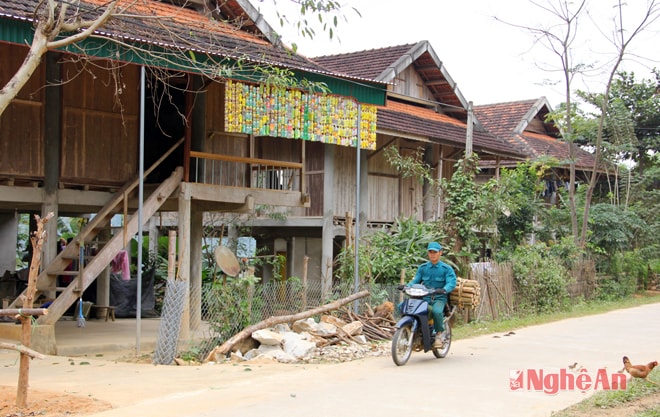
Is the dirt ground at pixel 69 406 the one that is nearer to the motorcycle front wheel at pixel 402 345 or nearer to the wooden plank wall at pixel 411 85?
the motorcycle front wheel at pixel 402 345

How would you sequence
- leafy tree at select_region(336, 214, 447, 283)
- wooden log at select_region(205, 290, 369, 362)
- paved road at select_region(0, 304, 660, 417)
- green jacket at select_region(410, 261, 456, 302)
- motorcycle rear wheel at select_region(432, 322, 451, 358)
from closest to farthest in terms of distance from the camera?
paved road at select_region(0, 304, 660, 417) < green jacket at select_region(410, 261, 456, 302) < motorcycle rear wheel at select_region(432, 322, 451, 358) < wooden log at select_region(205, 290, 369, 362) < leafy tree at select_region(336, 214, 447, 283)

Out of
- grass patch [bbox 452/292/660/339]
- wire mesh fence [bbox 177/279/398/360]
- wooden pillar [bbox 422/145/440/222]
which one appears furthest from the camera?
wooden pillar [bbox 422/145/440/222]

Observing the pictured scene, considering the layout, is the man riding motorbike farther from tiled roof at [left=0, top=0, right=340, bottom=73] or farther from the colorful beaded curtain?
the colorful beaded curtain

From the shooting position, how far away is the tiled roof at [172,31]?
995 cm

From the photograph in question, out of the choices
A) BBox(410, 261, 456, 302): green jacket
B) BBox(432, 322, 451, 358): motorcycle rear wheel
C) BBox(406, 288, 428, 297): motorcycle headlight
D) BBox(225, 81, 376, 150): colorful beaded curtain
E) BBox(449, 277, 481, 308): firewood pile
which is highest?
BBox(225, 81, 376, 150): colorful beaded curtain

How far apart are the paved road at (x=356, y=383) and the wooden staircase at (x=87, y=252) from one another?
51.0 inches

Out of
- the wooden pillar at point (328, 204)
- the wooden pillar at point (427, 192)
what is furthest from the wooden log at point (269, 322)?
the wooden pillar at point (427, 192)

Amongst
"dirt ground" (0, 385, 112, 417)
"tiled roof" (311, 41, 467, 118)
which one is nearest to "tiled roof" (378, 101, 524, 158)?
"tiled roof" (311, 41, 467, 118)

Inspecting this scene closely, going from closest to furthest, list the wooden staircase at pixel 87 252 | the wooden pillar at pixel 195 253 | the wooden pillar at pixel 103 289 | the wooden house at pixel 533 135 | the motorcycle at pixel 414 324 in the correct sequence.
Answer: the motorcycle at pixel 414 324
the wooden staircase at pixel 87 252
the wooden pillar at pixel 195 253
the wooden pillar at pixel 103 289
the wooden house at pixel 533 135

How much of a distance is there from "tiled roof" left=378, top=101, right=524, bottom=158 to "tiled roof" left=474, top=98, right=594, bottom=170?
9.92 ft

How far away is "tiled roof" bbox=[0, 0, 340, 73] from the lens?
9945mm

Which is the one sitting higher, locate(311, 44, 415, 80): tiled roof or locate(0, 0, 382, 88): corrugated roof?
locate(311, 44, 415, 80): tiled roof

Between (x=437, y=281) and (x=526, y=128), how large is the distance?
63.0ft

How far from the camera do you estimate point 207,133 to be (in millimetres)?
14914
